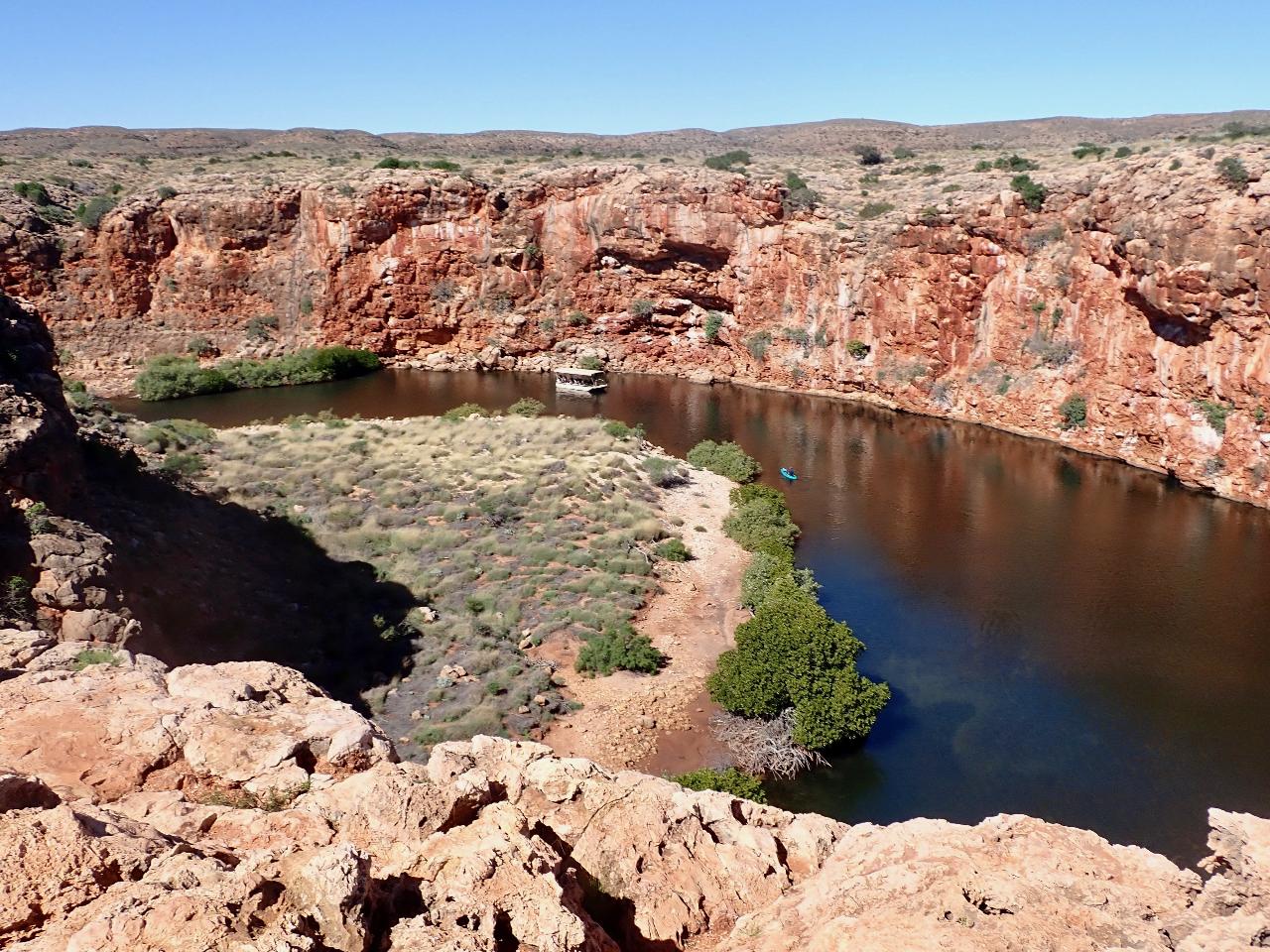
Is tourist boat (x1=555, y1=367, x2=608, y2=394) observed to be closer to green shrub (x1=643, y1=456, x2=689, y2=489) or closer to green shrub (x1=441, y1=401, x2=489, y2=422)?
green shrub (x1=441, y1=401, x2=489, y2=422)

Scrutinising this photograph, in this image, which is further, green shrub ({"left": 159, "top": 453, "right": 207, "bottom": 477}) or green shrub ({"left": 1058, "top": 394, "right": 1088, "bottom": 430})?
green shrub ({"left": 1058, "top": 394, "right": 1088, "bottom": 430})

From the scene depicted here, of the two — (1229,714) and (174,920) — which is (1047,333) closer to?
(1229,714)

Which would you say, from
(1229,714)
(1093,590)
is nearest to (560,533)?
(1093,590)

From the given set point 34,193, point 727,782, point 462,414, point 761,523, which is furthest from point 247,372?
point 727,782

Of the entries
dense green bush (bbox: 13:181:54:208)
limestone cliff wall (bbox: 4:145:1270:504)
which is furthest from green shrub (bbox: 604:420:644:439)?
dense green bush (bbox: 13:181:54:208)

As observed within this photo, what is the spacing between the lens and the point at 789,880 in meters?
7.03

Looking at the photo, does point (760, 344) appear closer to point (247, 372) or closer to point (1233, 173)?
point (1233, 173)

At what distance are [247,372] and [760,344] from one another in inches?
1220

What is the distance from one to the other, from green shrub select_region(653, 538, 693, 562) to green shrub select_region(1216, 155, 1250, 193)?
24831 millimetres

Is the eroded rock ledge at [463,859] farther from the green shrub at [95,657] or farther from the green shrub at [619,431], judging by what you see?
the green shrub at [619,431]

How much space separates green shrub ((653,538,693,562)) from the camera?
26.3 m

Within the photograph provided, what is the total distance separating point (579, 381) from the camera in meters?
52.6

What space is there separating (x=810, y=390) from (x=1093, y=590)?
88.1 ft

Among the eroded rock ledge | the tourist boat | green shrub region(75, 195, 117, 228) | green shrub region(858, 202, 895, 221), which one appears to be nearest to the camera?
the eroded rock ledge
